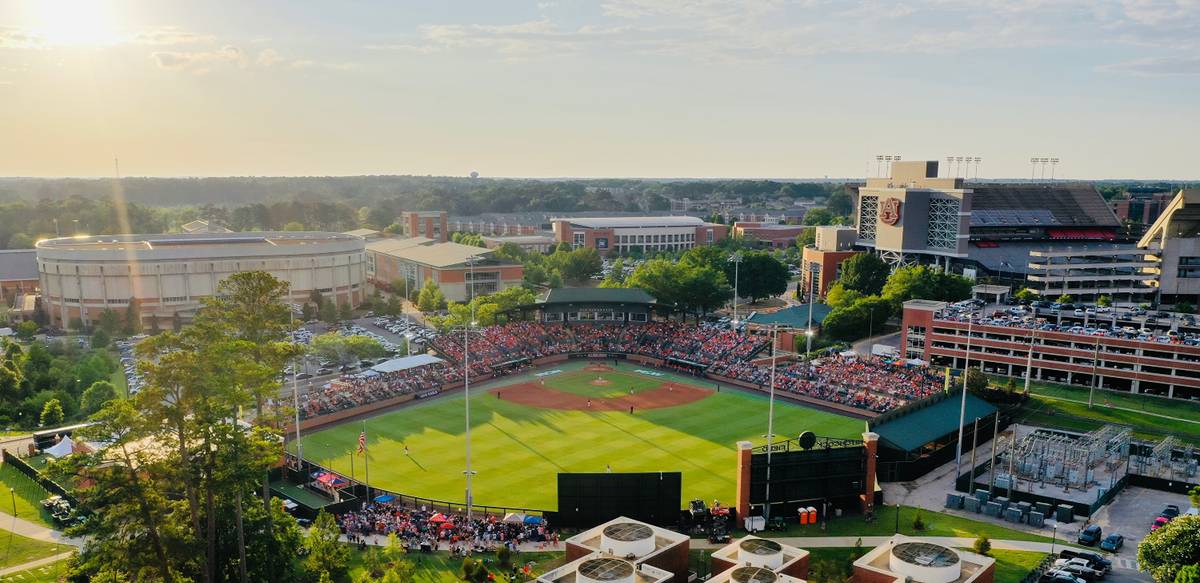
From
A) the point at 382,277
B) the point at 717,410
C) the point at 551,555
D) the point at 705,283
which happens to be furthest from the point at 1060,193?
the point at 551,555

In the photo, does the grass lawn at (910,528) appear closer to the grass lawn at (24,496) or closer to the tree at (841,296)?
the grass lawn at (24,496)

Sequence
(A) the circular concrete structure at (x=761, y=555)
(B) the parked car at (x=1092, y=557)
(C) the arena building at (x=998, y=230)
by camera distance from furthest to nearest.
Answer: (C) the arena building at (x=998, y=230), (B) the parked car at (x=1092, y=557), (A) the circular concrete structure at (x=761, y=555)

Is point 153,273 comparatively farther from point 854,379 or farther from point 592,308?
point 854,379

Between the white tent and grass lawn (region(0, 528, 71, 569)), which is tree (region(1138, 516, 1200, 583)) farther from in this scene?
the white tent

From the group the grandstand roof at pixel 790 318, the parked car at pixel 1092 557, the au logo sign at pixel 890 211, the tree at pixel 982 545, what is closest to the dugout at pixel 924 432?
the parked car at pixel 1092 557

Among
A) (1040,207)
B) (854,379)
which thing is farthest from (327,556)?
(1040,207)

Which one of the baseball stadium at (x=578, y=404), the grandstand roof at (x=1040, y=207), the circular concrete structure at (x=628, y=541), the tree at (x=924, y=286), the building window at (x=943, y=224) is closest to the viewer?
the circular concrete structure at (x=628, y=541)
